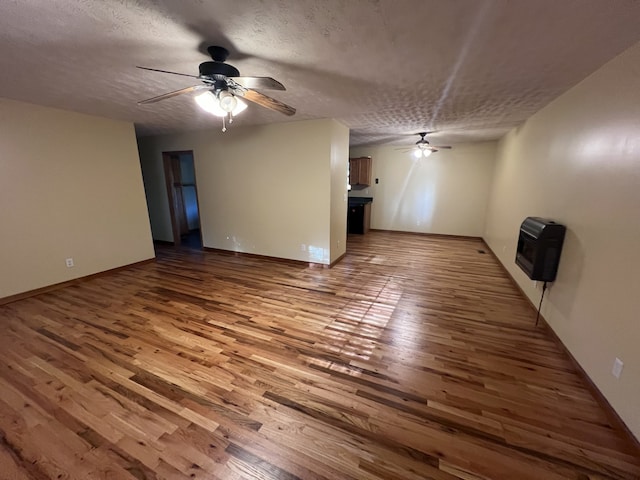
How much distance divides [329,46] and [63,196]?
4080 millimetres

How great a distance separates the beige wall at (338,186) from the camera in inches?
159

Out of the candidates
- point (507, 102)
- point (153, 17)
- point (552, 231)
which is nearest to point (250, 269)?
point (153, 17)

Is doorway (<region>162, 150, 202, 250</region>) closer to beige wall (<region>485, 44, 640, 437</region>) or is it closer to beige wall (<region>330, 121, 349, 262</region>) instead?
beige wall (<region>330, 121, 349, 262</region>)

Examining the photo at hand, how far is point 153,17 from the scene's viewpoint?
1.45 m

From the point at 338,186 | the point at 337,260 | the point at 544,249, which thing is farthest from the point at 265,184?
the point at 544,249

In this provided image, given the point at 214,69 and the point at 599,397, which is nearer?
the point at 599,397

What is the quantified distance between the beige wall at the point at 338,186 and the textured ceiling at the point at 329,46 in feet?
3.45

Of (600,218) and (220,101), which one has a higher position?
(220,101)

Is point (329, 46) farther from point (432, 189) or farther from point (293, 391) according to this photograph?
point (432, 189)

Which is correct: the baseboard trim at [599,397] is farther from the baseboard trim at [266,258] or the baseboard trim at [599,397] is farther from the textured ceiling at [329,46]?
the baseboard trim at [266,258]

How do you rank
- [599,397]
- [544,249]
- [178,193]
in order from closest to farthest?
[599,397], [544,249], [178,193]

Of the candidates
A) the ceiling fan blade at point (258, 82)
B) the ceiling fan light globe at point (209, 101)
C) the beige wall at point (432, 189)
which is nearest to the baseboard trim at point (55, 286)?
the ceiling fan light globe at point (209, 101)

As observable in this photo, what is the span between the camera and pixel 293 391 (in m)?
1.76

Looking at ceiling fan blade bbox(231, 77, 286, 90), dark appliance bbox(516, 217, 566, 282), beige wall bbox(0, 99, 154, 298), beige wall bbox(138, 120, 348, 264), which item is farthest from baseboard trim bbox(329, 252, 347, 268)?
beige wall bbox(0, 99, 154, 298)
